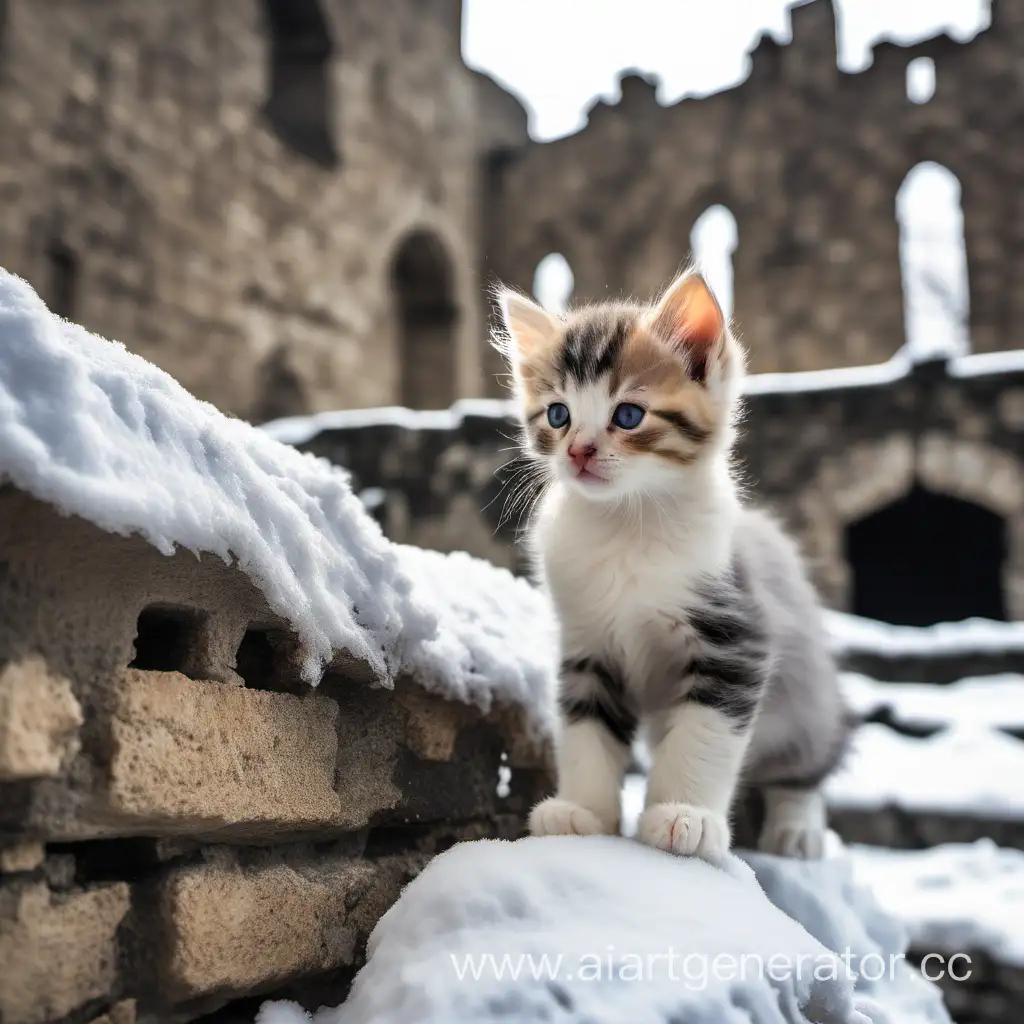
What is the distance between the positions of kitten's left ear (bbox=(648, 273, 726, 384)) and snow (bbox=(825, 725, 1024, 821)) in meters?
2.05

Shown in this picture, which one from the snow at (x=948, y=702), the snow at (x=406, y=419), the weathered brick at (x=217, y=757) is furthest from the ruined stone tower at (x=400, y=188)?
the weathered brick at (x=217, y=757)

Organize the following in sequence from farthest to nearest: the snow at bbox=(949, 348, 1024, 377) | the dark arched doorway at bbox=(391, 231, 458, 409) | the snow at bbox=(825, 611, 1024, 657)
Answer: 1. the dark arched doorway at bbox=(391, 231, 458, 409)
2. the snow at bbox=(949, 348, 1024, 377)
3. the snow at bbox=(825, 611, 1024, 657)

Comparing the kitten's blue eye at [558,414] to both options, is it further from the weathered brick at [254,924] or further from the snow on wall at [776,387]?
the snow on wall at [776,387]

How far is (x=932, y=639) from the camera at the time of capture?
16.3 ft

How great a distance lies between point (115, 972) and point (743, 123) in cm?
1518

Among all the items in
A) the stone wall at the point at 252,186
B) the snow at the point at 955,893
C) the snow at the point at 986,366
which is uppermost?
the stone wall at the point at 252,186

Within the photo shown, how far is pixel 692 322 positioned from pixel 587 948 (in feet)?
3.41

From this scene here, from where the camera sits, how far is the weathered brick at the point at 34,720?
1047 millimetres

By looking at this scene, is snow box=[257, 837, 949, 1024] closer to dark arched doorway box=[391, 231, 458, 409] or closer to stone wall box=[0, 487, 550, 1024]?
stone wall box=[0, 487, 550, 1024]

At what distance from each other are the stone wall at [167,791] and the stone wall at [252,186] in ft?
26.5

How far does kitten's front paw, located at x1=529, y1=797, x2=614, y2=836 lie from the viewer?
5.77ft

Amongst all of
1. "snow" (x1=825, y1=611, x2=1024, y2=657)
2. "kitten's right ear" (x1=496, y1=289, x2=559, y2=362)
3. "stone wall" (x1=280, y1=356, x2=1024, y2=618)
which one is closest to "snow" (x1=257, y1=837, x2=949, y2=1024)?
"kitten's right ear" (x1=496, y1=289, x2=559, y2=362)

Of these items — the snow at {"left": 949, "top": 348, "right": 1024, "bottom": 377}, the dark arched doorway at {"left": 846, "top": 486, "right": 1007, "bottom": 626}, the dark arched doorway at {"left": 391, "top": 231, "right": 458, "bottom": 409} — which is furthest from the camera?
the dark arched doorway at {"left": 391, "top": 231, "right": 458, "bottom": 409}

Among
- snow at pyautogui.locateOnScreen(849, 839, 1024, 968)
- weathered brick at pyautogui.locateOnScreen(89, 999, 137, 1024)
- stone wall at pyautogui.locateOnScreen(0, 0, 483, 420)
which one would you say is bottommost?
snow at pyautogui.locateOnScreen(849, 839, 1024, 968)
